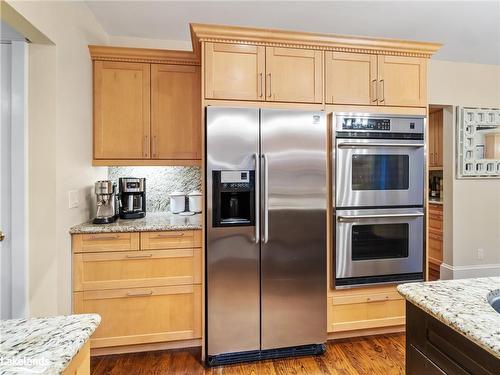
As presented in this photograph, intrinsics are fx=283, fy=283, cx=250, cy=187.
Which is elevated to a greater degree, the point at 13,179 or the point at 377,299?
the point at 13,179

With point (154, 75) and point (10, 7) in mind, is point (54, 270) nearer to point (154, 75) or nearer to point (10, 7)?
point (10, 7)

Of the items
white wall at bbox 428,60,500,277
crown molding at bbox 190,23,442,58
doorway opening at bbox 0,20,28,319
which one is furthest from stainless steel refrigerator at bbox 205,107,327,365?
white wall at bbox 428,60,500,277

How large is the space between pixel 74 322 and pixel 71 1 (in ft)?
7.35

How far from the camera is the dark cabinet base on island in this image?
2.44 feet

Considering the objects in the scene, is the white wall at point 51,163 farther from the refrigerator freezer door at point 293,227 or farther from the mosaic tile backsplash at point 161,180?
the refrigerator freezer door at point 293,227

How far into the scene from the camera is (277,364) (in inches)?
80.7

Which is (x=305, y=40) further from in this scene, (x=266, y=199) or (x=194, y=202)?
(x=194, y=202)

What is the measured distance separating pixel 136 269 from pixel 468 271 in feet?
12.7

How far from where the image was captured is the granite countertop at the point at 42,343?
0.61 meters

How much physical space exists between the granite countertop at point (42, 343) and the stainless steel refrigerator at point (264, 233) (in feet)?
4.02

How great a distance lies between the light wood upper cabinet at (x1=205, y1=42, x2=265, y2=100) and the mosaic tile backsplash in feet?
3.55

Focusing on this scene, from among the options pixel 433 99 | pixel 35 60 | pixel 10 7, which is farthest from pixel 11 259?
pixel 433 99

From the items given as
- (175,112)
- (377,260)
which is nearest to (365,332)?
(377,260)

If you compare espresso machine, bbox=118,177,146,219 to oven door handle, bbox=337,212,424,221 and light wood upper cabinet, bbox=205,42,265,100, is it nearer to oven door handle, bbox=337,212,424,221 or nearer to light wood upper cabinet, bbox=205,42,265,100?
light wood upper cabinet, bbox=205,42,265,100
